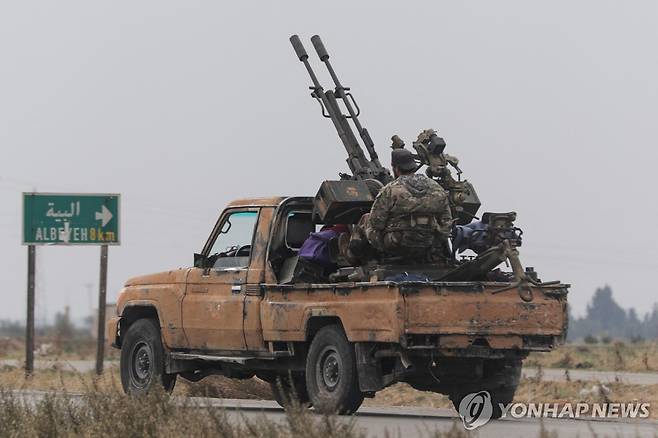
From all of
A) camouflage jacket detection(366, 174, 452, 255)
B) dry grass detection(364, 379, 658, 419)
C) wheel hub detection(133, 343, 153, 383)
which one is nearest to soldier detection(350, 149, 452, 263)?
camouflage jacket detection(366, 174, 452, 255)

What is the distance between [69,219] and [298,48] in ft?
29.4

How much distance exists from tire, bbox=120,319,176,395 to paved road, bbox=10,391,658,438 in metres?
0.91

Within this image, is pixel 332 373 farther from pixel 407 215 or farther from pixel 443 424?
pixel 407 215

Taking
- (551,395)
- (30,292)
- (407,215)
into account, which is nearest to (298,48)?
(407,215)

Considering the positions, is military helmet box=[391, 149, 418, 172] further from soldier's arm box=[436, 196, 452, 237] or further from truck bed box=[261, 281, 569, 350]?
truck bed box=[261, 281, 569, 350]

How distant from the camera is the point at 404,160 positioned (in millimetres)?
16266

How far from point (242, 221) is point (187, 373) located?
6.54ft

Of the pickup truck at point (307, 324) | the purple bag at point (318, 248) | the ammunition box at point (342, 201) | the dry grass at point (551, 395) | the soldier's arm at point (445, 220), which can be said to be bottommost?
the dry grass at point (551, 395)

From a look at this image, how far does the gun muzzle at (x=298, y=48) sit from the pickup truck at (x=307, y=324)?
10.0 ft

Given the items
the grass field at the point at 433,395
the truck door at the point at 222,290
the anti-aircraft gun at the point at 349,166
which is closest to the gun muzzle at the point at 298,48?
the anti-aircraft gun at the point at 349,166

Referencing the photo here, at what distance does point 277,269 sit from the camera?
1712 centimetres

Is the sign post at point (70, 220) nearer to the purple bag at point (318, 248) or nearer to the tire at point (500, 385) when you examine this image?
the purple bag at point (318, 248)

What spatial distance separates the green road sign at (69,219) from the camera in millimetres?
28172

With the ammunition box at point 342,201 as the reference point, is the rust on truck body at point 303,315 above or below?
below
